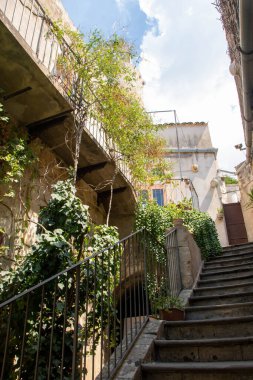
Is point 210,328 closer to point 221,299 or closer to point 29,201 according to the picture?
point 221,299

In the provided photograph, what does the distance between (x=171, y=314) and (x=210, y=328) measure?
70cm

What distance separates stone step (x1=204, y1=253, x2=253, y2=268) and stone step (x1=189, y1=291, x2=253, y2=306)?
2046 mm

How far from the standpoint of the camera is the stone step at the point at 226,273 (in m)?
6.14

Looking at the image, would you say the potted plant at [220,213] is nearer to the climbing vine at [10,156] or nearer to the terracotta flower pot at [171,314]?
the terracotta flower pot at [171,314]

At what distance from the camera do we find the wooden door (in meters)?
12.9

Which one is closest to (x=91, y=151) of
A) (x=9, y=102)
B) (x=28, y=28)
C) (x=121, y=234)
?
(x=9, y=102)

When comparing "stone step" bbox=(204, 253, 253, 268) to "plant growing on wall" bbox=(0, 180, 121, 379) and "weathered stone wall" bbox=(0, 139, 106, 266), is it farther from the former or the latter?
"weathered stone wall" bbox=(0, 139, 106, 266)

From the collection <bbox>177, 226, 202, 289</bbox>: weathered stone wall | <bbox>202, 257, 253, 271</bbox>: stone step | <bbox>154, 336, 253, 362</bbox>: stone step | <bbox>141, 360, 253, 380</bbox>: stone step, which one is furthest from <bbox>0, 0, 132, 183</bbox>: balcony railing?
<bbox>141, 360, 253, 380</bbox>: stone step

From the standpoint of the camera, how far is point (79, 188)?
7777mm

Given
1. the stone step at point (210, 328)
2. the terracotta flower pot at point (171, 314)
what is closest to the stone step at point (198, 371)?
the stone step at point (210, 328)

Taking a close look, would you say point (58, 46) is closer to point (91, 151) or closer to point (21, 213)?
point (91, 151)

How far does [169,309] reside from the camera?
14.0ft

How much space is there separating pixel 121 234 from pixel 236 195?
8.87m

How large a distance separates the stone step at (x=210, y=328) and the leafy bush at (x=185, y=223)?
3984mm
